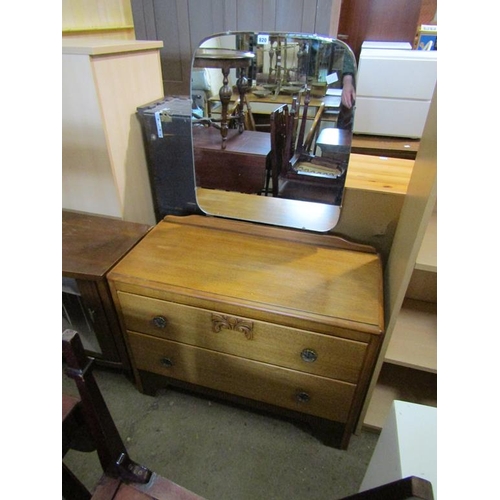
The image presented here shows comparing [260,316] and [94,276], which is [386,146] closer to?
[260,316]

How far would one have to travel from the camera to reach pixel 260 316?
867mm

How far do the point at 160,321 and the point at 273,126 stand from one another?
0.71 m

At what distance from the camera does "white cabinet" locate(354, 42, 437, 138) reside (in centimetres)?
124

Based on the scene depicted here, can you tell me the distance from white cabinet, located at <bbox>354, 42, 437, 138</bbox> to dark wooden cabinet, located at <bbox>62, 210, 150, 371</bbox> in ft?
3.22

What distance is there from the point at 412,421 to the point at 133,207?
111 cm

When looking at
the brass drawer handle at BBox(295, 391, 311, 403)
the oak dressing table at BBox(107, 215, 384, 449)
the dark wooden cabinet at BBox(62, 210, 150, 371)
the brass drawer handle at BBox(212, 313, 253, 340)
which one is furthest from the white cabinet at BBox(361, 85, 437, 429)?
the dark wooden cabinet at BBox(62, 210, 150, 371)

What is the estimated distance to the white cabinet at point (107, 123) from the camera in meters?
0.96

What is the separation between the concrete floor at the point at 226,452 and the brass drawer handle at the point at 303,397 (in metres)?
0.24

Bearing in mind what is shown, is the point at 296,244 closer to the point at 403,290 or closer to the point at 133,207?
the point at 403,290

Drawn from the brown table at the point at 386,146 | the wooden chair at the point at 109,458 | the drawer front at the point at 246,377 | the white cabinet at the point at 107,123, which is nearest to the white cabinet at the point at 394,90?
the brown table at the point at 386,146

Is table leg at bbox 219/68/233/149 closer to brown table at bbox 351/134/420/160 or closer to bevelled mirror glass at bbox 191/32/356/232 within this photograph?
bevelled mirror glass at bbox 191/32/356/232

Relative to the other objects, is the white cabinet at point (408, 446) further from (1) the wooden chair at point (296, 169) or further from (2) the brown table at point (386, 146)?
(2) the brown table at point (386, 146)

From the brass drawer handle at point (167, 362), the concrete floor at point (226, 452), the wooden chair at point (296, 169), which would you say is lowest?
the concrete floor at point (226, 452)
